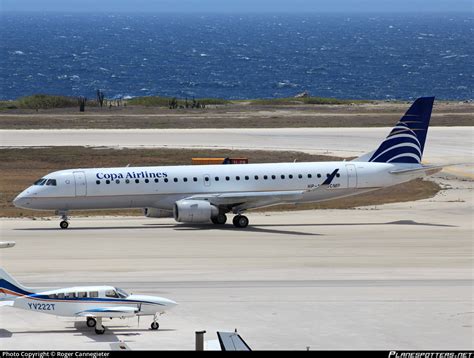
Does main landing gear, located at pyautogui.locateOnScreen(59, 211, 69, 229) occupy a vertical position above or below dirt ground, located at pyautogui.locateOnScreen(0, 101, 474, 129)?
below

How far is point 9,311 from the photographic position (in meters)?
39.6

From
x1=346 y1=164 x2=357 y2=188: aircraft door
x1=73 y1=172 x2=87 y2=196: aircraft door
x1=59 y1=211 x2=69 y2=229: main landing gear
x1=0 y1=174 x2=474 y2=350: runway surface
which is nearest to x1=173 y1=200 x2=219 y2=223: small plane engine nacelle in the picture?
x1=0 y1=174 x2=474 y2=350: runway surface

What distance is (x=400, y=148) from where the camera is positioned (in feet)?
211

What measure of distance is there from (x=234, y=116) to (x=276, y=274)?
255ft

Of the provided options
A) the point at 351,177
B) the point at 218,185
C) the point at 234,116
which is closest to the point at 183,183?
the point at 218,185

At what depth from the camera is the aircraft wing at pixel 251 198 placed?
60781mm

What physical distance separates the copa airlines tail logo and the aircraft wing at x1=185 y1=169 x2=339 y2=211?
3860 millimetres

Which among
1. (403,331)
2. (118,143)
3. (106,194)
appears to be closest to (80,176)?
(106,194)

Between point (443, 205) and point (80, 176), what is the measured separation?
21.7 meters

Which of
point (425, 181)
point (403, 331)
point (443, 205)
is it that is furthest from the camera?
point (425, 181)

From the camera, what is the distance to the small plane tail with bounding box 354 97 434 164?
64125 mm

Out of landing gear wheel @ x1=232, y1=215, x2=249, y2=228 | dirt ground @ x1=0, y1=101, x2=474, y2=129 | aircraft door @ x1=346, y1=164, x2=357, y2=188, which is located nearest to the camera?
landing gear wheel @ x1=232, y1=215, x2=249, y2=228

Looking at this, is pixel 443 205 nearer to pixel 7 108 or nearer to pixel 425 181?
pixel 425 181

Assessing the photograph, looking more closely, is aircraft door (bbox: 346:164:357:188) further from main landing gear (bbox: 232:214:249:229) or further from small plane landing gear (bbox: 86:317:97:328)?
small plane landing gear (bbox: 86:317:97:328)
